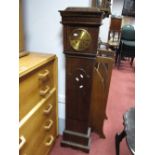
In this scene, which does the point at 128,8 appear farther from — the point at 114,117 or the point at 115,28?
the point at 114,117

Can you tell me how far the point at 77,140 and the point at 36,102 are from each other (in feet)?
2.30

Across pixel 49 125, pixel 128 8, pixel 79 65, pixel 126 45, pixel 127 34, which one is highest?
pixel 128 8

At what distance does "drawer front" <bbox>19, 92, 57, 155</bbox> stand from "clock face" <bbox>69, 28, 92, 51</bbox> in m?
0.48

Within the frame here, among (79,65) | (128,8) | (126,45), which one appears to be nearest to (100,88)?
(79,65)

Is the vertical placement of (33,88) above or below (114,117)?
above

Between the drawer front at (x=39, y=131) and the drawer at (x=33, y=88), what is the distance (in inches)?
2.9

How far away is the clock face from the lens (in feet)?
4.06

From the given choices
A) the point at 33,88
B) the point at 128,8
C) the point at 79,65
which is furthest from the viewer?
the point at 128,8

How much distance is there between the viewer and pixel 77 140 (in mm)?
1628

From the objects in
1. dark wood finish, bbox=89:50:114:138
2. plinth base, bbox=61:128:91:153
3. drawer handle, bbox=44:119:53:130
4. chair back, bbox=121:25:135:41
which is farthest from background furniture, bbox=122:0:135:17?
drawer handle, bbox=44:119:53:130

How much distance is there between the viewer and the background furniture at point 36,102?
0.98m

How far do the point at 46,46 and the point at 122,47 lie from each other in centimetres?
311
